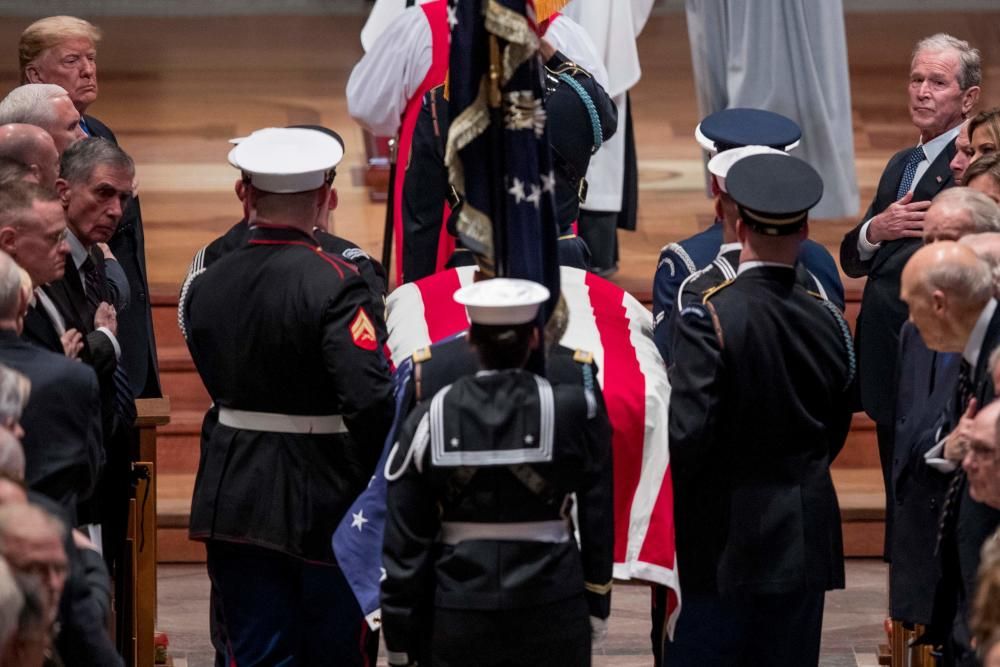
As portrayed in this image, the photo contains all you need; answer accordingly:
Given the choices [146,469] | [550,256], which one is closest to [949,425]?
[550,256]

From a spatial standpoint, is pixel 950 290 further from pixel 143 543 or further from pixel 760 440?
pixel 143 543

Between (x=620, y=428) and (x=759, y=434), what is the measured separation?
0.31 metres

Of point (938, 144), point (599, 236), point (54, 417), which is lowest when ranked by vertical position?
point (599, 236)

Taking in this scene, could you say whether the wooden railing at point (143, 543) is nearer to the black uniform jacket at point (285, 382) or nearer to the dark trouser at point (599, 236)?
the black uniform jacket at point (285, 382)

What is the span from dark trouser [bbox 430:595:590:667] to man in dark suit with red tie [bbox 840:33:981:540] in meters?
1.88

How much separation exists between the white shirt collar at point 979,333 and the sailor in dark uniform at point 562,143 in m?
1.43

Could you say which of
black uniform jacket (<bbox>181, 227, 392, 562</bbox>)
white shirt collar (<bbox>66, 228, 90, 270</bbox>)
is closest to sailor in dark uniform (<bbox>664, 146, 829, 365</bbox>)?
black uniform jacket (<bbox>181, 227, 392, 562</bbox>)

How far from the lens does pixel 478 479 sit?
361 centimetres

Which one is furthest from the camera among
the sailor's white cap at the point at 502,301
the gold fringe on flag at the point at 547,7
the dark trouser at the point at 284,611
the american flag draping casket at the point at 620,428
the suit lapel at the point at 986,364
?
the gold fringe on flag at the point at 547,7

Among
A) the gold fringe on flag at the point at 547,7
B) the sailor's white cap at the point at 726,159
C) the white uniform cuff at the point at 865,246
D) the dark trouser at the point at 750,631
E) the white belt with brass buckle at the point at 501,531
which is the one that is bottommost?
the dark trouser at the point at 750,631

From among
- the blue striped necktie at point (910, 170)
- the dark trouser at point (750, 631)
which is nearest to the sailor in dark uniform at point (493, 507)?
the dark trouser at point (750, 631)

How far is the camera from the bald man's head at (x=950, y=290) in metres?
3.77

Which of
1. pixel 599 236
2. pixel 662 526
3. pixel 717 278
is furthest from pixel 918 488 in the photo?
pixel 599 236

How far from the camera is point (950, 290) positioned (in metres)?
3.77
